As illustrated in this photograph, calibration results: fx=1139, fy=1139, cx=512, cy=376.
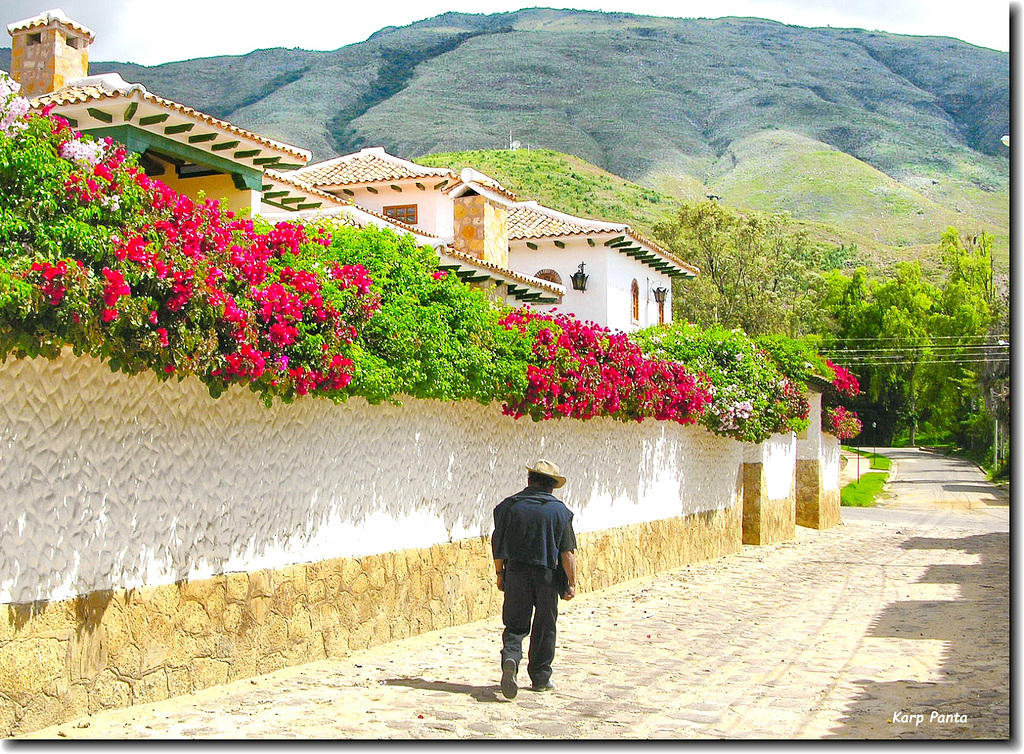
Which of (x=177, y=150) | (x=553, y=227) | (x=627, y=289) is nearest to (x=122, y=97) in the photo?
(x=177, y=150)

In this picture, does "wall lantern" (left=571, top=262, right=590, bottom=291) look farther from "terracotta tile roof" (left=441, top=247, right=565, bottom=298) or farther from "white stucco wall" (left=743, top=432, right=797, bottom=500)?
"white stucco wall" (left=743, top=432, right=797, bottom=500)

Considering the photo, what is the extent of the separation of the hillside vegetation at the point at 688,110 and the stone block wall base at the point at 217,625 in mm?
84264

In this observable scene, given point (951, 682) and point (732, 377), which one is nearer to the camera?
point (951, 682)

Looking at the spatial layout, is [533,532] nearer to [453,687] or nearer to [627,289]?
[453,687]

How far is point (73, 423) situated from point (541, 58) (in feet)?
605

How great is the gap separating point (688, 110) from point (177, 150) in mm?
154274

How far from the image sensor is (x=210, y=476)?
8109mm

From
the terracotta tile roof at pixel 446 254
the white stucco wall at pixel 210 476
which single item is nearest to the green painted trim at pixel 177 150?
the terracotta tile roof at pixel 446 254

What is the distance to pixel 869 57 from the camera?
643 ft

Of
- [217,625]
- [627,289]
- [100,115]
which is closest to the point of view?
[217,625]

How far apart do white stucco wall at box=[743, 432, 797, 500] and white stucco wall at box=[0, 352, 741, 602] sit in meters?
11.3

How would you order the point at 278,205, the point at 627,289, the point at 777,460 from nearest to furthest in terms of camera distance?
the point at 278,205, the point at 777,460, the point at 627,289

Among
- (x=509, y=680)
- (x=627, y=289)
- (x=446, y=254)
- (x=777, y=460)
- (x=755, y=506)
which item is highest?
(x=627, y=289)

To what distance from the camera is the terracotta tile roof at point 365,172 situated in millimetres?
30000
